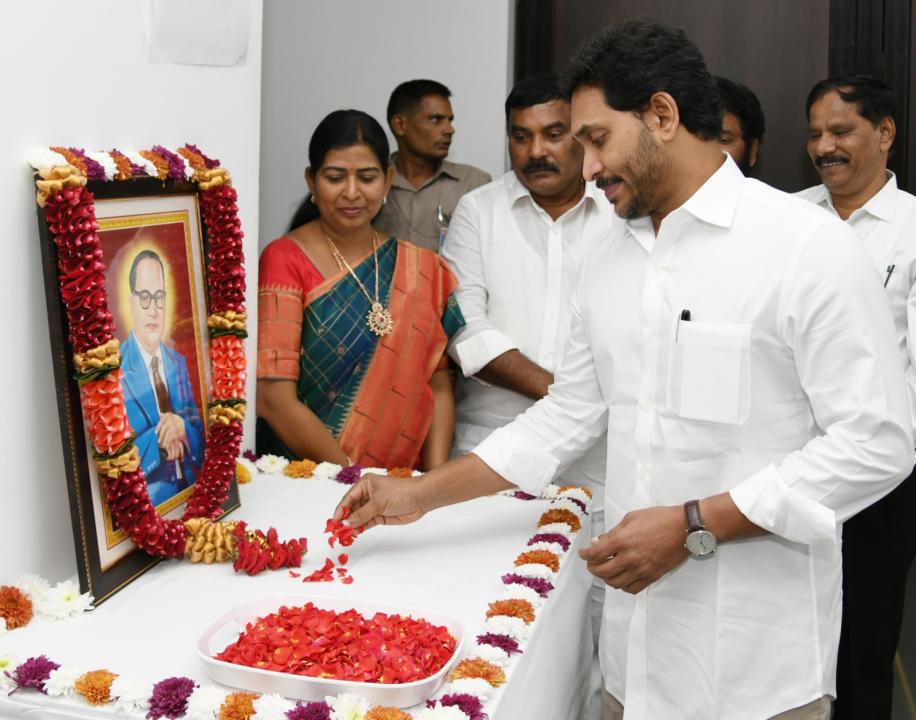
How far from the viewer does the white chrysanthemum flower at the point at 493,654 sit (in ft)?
4.46

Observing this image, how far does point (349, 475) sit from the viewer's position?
7.18 feet

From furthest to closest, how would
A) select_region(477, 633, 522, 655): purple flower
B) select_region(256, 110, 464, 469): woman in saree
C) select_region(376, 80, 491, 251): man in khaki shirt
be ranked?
select_region(376, 80, 491, 251): man in khaki shirt
select_region(256, 110, 464, 469): woman in saree
select_region(477, 633, 522, 655): purple flower

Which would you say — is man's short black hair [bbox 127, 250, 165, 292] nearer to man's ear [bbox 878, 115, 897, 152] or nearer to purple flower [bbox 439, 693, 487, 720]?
purple flower [bbox 439, 693, 487, 720]

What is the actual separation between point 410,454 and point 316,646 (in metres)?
1.18

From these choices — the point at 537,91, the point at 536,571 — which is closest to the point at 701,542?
the point at 536,571

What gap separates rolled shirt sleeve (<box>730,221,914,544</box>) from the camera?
1.42 meters

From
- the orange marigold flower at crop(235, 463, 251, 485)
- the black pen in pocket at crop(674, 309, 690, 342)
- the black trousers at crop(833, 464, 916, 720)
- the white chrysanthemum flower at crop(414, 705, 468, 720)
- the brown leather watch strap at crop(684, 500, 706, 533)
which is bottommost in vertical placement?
the black trousers at crop(833, 464, 916, 720)

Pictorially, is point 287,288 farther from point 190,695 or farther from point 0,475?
point 190,695

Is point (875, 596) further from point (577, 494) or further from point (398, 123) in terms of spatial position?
point (398, 123)

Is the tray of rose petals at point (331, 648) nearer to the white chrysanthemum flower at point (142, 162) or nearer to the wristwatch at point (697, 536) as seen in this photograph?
the wristwatch at point (697, 536)

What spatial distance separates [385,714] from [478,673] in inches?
6.7

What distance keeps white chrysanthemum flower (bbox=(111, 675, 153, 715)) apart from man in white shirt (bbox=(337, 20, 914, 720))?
0.65m

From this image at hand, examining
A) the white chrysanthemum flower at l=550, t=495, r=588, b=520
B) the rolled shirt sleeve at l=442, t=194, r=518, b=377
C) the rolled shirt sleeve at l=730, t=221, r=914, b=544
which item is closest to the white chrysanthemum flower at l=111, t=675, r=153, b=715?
the rolled shirt sleeve at l=730, t=221, r=914, b=544

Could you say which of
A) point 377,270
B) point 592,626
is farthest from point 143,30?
point 592,626
